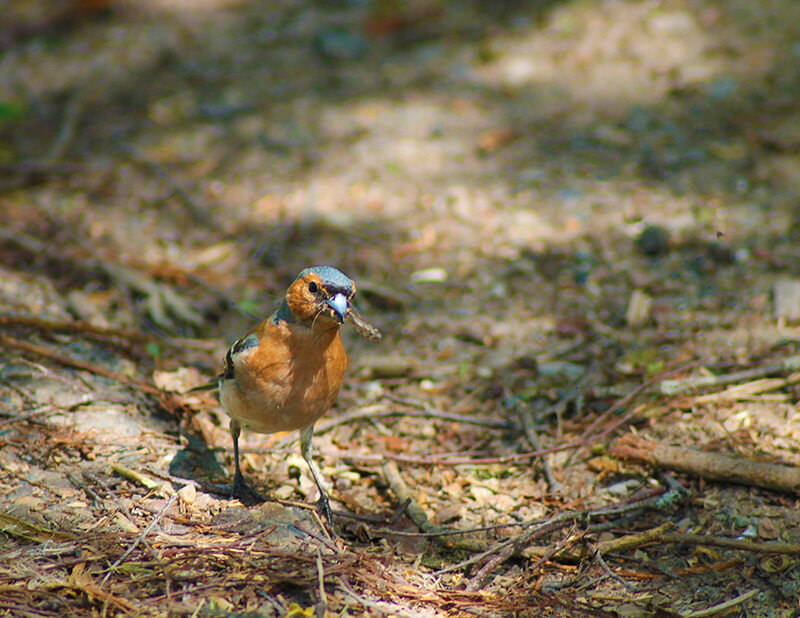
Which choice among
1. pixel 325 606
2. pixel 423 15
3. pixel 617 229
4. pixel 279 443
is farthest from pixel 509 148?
pixel 325 606

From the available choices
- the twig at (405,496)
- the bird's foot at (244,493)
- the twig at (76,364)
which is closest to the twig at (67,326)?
the twig at (76,364)

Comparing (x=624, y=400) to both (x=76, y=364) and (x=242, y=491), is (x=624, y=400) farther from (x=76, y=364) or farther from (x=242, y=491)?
(x=76, y=364)

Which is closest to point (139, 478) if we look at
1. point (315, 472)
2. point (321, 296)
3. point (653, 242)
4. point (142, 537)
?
point (142, 537)

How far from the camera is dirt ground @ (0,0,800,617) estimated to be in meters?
3.38

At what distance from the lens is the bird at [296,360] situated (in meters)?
3.59

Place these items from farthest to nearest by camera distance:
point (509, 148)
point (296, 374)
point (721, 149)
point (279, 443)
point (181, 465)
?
1. point (509, 148)
2. point (721, 149)
3. point (279, 443)
4. point (181, 465)
5. point (296, 374)

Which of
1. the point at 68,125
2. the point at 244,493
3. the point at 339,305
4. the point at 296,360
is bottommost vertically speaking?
the point at 244,493

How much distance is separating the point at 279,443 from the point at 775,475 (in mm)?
2631

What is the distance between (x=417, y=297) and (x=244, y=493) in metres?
2.33

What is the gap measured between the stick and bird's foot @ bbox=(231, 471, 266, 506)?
1812mm

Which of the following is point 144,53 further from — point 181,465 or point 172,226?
point 181,465

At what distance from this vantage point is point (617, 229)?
6.14 m

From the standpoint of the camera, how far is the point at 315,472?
13.5 ft

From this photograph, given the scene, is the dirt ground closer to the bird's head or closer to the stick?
the stick
